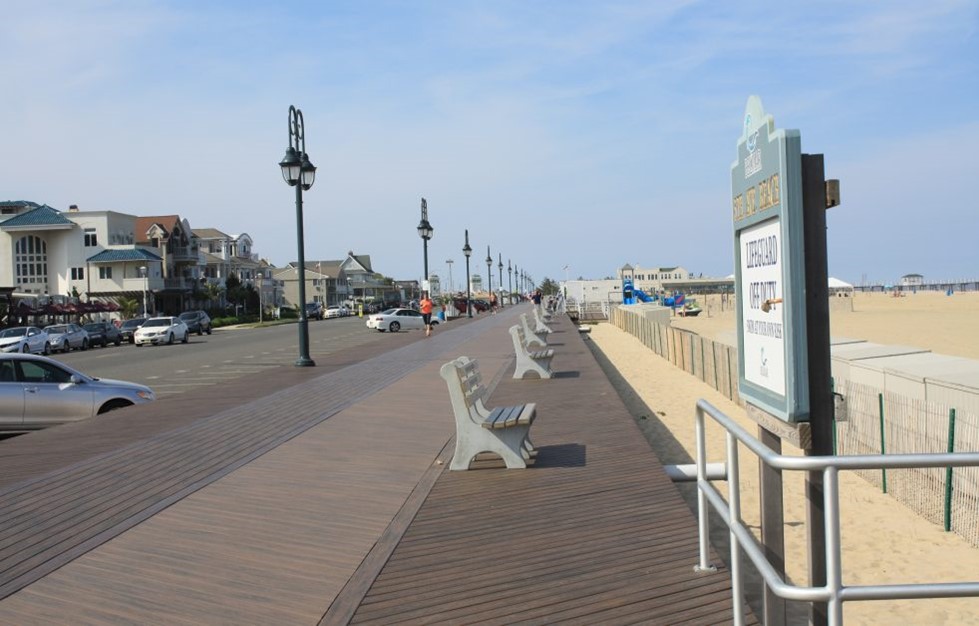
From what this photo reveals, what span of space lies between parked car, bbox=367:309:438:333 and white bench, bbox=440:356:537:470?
128ft

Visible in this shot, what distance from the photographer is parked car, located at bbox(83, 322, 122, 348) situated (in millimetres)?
45812

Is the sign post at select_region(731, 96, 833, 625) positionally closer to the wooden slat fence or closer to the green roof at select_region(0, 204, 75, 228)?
the wooden slat fence

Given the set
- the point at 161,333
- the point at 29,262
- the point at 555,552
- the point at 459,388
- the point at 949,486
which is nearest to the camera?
the point at 555,552

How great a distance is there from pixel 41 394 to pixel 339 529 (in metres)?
7.98

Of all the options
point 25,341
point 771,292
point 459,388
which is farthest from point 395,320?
point 771,292

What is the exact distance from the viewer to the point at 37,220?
74500 millimetres

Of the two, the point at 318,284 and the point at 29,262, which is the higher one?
the point at 29,262

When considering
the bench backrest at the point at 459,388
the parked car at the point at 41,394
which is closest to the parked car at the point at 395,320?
the parked car at the point at 41,394

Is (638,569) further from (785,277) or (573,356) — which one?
(573,356)

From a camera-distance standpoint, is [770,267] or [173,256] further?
[173,256]

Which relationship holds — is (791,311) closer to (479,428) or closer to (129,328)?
(479,428)

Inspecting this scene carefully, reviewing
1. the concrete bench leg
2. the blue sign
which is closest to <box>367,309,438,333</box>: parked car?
the concrete bench leg

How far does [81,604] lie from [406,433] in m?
5.59

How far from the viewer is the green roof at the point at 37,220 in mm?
73875
